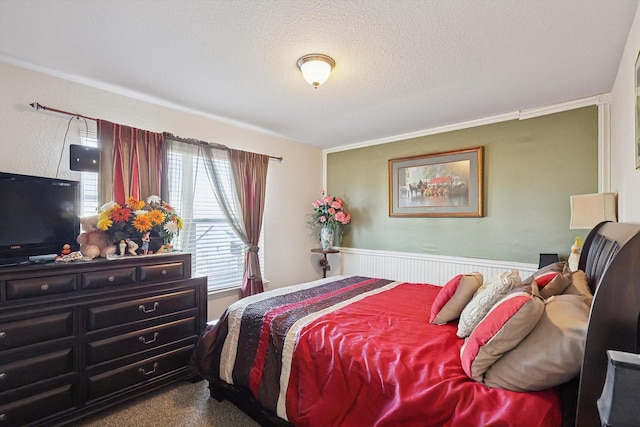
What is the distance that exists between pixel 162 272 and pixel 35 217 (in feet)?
2.91

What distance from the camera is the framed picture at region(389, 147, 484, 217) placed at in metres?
3.48

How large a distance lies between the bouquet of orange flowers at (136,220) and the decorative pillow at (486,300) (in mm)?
2305

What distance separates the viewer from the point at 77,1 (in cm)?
160

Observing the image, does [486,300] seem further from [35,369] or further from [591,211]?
[35,369]

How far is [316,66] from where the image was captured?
2.12 metres

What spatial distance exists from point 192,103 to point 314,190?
223 centimetres

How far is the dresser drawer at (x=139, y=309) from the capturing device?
2045mm

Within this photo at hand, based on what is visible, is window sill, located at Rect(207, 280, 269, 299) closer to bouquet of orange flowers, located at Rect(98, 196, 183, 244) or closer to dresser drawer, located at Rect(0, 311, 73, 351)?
bouquet of orange flowers, located at Rect(98, 196, 183, 244)

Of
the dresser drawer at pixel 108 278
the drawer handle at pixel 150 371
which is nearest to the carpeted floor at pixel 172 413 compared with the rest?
the drawer handle at pixel 150 371

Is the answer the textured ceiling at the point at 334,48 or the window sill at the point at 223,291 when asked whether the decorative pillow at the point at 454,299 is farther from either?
the window sill at the point at 223,291

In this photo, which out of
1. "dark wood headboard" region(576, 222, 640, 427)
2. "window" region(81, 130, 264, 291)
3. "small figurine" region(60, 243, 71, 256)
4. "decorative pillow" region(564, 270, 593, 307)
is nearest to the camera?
"dark wood headboard" region(576, 222, 640, 427)

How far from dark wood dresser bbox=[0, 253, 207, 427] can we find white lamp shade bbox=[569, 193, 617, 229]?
3.20 meters

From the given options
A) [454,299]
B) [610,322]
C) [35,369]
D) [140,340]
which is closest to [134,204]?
[140,340]

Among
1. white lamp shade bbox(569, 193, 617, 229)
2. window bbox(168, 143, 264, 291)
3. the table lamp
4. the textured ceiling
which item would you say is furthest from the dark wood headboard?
window bbox(168, 143, 264, 291)
